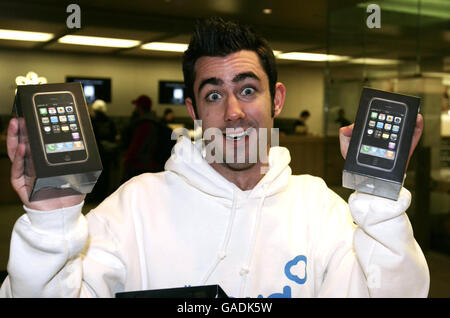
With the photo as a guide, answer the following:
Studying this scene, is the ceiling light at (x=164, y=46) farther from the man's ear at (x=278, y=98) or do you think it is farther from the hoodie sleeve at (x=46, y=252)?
the hoodie sleeve at (x=46, y=252)

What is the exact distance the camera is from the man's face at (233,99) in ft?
3.90

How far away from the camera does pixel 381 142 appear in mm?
812

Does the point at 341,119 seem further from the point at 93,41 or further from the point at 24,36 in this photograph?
→ the point at 24,36

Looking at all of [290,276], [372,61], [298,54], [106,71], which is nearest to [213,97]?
[290,276]

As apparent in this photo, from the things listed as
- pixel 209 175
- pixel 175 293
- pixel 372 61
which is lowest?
pixel 175 293

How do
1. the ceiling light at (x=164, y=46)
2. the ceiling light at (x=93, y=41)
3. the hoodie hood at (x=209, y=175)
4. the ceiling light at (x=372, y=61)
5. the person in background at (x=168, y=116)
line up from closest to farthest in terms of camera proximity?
the hoodie hood at (x=209, y=175) < the ceiling light at (x=372, y=61) < the ceiling light at (x=93, y=41) < the ceiling light at (x=164, y=46) < the person in background at (x=168, y=116)

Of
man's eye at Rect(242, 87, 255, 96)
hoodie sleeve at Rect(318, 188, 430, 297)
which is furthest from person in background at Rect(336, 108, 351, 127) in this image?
hoodie sleeve at Rect(318, 188, 430, 297)

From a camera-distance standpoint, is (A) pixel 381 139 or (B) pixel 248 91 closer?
(A) pixel 381 139

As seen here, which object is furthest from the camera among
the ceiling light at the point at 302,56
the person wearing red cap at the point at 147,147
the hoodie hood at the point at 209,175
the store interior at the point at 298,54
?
the ceiling light at the point at 302,56

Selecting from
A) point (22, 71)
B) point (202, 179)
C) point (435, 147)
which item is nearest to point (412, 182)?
point (435, 147)

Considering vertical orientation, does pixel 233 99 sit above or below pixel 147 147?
above

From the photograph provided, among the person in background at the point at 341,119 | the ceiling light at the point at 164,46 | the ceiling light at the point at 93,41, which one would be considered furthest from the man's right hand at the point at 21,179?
the ceiling light at the point at 164,46

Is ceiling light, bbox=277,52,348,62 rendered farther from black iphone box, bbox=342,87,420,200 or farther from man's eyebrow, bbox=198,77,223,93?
black iphone box, bbox=342,87,420,200

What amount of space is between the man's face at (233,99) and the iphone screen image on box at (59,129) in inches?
18.2
